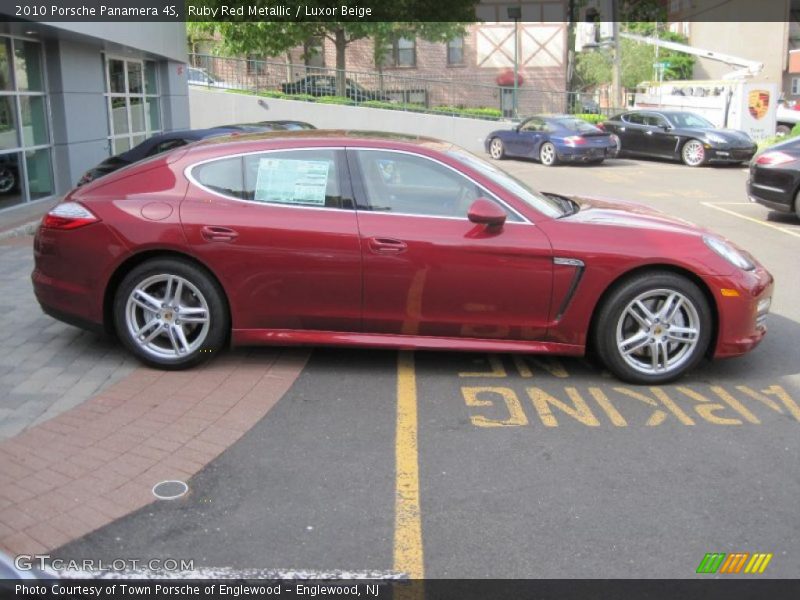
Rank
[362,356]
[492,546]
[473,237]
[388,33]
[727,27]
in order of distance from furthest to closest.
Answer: [727,27], [388,33], [362,356], [473,237], [492,546]

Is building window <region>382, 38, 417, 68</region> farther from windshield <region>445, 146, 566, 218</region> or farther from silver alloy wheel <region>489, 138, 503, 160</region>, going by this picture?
windshield <region>445, 146, 566, 218</region>

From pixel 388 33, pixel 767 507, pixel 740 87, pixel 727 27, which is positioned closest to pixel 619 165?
pixel 740 87

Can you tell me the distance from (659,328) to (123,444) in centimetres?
325

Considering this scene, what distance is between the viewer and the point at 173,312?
17.1 ft

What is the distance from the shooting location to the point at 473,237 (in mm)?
5020

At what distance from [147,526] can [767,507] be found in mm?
2744

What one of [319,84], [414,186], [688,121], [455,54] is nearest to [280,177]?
[414,186]

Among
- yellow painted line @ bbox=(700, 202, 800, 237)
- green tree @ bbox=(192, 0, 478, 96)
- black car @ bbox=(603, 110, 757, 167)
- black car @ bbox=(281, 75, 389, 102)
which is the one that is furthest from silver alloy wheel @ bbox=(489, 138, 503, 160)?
yellow painted line @ bbox=(700, 202, 800, 237)

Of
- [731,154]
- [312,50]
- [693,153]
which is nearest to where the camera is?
[731,154]

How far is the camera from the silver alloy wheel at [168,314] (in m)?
5.20

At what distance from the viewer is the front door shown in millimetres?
5004

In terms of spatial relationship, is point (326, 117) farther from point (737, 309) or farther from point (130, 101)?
point (737, 309)

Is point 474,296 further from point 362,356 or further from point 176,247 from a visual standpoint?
point 176,247

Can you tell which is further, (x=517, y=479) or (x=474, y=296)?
(x=474, y=296)
